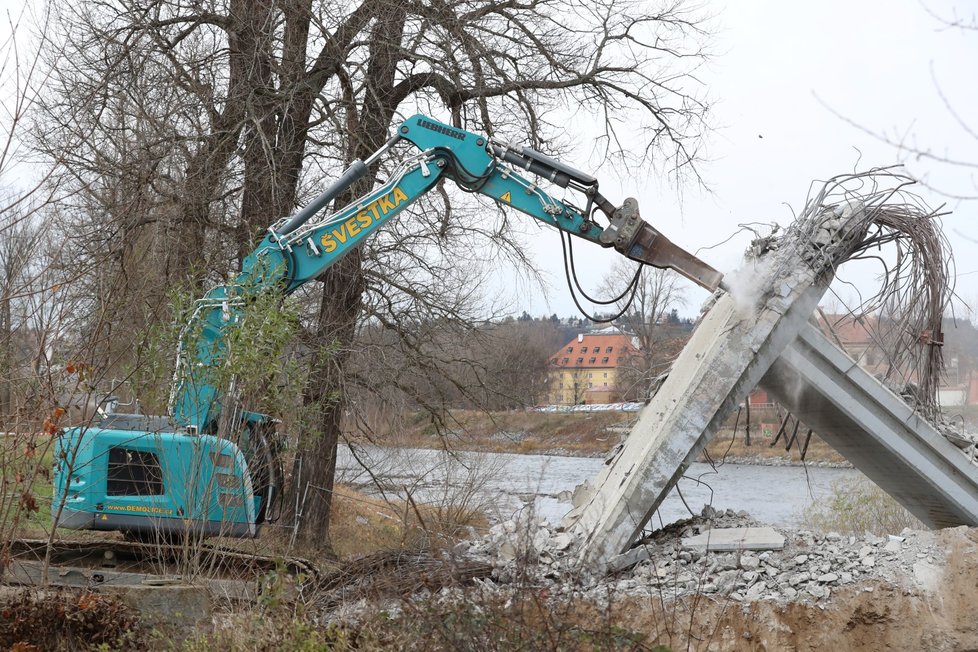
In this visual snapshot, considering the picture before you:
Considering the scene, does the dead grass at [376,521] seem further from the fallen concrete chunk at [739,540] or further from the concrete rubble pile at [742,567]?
the fallen concrete chunk at [739,540]

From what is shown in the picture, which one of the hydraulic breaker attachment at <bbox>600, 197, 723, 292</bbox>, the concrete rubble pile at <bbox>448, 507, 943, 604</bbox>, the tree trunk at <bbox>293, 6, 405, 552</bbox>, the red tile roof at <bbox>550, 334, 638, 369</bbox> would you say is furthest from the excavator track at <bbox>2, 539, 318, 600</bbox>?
the red tile roof at <bbox>550, 334, 638, 369</bbox>

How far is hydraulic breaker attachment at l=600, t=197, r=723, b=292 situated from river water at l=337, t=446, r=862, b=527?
1.74 m

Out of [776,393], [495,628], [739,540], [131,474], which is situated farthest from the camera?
[131,474]

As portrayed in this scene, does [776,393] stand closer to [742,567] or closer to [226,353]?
[742,567]

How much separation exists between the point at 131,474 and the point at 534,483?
39.0 ft

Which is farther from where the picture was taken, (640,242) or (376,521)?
(376,521)

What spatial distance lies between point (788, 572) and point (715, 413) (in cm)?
109

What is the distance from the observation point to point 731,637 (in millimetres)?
5914

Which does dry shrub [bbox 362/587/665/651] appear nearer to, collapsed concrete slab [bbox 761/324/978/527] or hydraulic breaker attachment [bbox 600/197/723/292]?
collapsed concrete slab [bbox 761/324/978/527]

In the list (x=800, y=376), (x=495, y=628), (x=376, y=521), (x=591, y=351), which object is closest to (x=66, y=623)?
(x=495, y=628)

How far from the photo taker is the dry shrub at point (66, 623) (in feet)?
18.8

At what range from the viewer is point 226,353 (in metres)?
7.12

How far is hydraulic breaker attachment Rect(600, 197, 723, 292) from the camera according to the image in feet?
25.5

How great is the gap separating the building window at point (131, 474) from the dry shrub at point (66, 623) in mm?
2044
